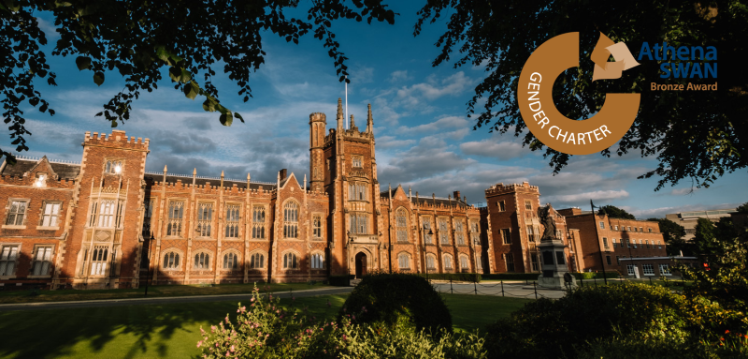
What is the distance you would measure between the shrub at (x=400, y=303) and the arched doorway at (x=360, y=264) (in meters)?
36.7

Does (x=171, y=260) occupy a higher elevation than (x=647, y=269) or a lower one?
higher

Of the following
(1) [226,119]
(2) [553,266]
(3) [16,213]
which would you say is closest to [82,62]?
(1) [226,119]

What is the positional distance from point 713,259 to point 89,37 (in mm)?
14047

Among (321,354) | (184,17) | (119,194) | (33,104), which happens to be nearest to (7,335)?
(33,104)

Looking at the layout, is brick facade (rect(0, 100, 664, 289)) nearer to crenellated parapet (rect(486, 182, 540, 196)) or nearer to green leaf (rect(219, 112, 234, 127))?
crenellated parapet (rect(486, 182, 540, 196))

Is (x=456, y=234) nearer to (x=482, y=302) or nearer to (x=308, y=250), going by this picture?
(x=308, y=250)

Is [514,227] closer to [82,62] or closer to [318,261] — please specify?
[318,261]

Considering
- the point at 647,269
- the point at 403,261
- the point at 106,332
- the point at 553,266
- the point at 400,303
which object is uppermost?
the point at 403,261

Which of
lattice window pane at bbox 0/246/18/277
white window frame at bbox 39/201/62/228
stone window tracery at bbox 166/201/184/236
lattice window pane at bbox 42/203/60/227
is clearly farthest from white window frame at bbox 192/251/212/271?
lattice window pane at bbox 0/246/18/277

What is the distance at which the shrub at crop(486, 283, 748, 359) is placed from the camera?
24.5ft

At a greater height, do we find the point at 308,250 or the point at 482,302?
the point at 308,250

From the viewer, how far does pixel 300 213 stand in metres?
44.0

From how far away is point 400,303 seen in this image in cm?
948

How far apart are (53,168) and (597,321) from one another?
44.6 m
